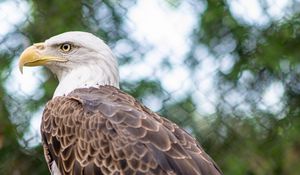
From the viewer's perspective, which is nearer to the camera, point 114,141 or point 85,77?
point 114,141

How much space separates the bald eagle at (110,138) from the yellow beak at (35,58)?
0.5 inches

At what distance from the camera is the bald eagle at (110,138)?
532 centimetres

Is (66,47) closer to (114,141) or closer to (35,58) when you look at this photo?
(35,58)

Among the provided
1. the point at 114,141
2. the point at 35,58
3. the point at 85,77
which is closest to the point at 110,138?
the point at 114,141

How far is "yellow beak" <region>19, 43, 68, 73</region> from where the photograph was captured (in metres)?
6.06

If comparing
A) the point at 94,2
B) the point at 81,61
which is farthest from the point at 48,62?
the point at 94,2

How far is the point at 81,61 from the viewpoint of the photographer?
6.15 metres

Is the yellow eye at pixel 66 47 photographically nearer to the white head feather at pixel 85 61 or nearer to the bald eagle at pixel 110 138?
the white head feather at pixel 85 61

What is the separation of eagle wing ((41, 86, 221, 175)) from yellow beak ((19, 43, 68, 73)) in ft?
1.26

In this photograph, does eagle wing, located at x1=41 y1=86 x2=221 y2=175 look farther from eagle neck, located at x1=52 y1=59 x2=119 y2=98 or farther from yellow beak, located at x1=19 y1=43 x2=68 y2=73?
yellow beak, located at x1=19 y1=43 x2=68 y2=73

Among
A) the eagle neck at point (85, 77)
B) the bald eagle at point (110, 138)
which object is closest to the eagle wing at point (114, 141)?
the bald eagle at point (110, 138)

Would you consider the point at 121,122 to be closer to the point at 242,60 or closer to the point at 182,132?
the point at 182,132

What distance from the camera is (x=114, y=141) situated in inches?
A: 213

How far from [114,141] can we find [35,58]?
841 millimetres
